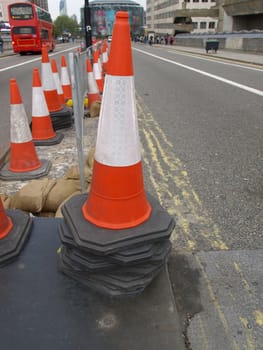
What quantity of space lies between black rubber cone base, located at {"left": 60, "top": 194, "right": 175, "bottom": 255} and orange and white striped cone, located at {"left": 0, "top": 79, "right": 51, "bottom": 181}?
1.83 m

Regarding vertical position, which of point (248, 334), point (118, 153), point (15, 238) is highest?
point (118, 153)

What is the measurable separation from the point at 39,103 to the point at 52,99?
2.59 feet

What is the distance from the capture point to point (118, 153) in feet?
6.07

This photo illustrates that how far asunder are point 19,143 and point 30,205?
3.58ft

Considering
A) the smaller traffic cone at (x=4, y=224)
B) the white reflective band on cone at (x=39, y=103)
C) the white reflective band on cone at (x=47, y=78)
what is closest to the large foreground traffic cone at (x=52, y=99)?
the white reflective band on cone at (x=47, y=78)

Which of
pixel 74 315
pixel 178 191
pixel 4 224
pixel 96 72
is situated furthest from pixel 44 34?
pixel 74 315

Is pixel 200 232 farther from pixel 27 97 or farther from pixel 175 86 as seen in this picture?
pixel 175 86

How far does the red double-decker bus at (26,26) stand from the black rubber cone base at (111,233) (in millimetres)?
28931

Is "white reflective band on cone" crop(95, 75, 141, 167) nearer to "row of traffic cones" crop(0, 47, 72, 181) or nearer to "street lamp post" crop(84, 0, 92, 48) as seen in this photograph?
"row of traffic cones" crop(0, 47, 72, 181)

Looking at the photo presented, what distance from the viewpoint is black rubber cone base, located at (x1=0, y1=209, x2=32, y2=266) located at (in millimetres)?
2072

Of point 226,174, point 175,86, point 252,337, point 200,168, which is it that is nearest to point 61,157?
point 200,168

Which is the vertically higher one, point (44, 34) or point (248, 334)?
point (44, 34)

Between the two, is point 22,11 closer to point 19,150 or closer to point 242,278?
point 19,150

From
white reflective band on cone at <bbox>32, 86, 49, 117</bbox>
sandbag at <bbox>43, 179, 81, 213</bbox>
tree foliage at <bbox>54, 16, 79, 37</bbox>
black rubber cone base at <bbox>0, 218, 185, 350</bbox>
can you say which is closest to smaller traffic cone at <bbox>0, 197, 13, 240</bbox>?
black rubber cone base at <bbox>0, 218, 185, 350</bbox>
